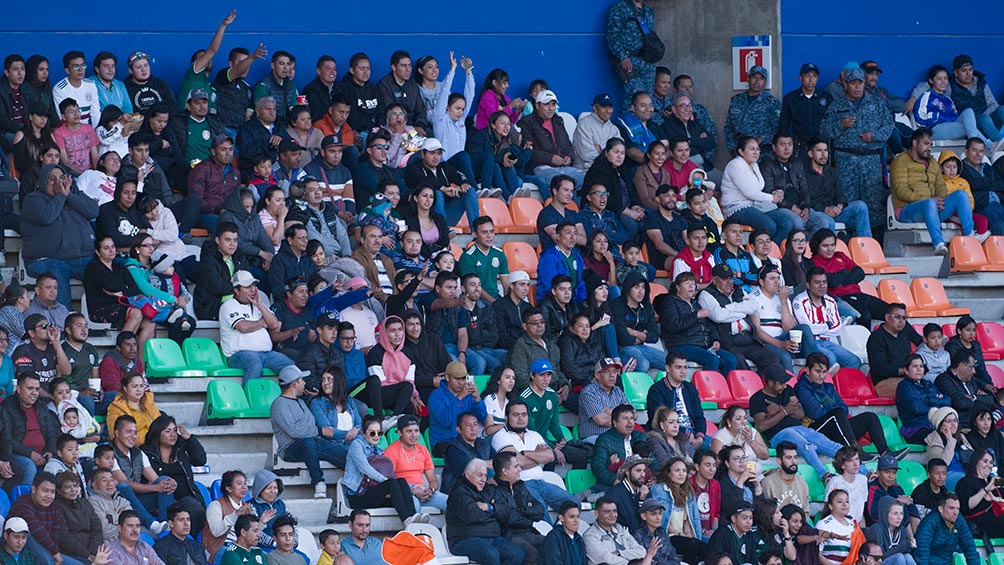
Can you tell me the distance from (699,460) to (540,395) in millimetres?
1262

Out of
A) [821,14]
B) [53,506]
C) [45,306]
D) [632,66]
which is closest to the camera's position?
[53,506]

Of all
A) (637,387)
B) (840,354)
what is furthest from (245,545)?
(840,354)

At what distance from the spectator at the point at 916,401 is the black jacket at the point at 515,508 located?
12.1 ft

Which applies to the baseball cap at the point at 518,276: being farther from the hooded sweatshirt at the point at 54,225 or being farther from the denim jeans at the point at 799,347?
the hooded sweatshirt at the point at 54,225

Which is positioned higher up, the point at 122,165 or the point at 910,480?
the point at 122,165

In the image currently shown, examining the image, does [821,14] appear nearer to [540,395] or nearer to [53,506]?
[540,395]

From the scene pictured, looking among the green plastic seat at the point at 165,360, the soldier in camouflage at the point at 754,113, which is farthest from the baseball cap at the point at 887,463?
the green plastic seat at the point at 165,360

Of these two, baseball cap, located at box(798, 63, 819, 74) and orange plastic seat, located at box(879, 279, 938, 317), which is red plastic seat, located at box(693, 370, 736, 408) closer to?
orange plastic seat, located at box(879, 279, 938, 317)

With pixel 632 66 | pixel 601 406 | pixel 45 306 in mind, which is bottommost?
pixel 601 406

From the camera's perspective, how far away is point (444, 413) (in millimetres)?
13383

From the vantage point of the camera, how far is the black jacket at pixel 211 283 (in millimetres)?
13789

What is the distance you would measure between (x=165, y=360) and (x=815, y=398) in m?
4.92

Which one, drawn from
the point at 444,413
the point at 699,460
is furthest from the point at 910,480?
the point at 444,413

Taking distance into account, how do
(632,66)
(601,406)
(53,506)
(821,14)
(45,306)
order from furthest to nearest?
1. (821,14)
2. (632,66)
3. (601,406)
4. (45,306)
5. (53,506)
